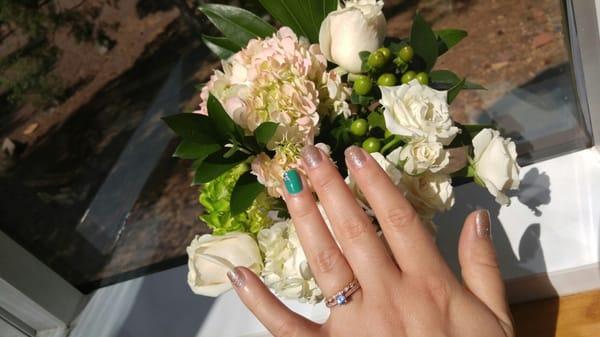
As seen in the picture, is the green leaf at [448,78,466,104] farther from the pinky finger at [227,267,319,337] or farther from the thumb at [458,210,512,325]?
the pinky finger at [227,267,319,337]

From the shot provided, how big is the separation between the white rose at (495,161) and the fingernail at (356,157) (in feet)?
0.46

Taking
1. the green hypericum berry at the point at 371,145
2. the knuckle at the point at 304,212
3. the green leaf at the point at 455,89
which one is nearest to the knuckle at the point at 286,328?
the knuckle at the point at 304,212

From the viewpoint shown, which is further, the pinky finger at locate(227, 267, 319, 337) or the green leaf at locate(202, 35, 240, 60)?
the green leaf at locate(202, 35, 240, 60)

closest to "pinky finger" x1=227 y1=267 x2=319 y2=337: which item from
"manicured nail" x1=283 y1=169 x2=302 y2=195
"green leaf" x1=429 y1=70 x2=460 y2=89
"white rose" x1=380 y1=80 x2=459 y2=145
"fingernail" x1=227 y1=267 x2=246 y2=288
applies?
"fingernail" x1=227 y1=267 x2=246 y2=288

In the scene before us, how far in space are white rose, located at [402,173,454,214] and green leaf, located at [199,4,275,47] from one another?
11.1 inches

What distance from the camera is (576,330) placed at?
2.26 ft

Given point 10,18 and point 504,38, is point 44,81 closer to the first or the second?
point 10,18

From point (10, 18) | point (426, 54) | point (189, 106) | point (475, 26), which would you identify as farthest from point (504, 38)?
point (10, 18)

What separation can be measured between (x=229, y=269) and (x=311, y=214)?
130 millimetres

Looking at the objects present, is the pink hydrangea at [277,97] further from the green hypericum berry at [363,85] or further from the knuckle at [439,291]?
the knuckle at [439,291]

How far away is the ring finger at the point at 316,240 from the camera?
21.1 inches

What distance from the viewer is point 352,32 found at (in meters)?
0.58

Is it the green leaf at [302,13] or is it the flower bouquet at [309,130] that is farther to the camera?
the green leaf at [302,13]

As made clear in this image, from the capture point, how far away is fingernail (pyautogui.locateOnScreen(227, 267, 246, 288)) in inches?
22.5
